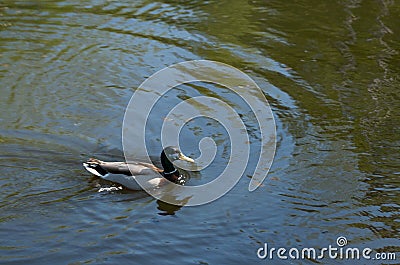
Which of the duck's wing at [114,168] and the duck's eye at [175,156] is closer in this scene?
the duck's wing at [114,168]

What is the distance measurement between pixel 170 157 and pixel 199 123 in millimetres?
1487

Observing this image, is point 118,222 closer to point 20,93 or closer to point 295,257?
point 295,257

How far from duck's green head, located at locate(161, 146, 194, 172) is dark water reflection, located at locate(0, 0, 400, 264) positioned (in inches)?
18.7

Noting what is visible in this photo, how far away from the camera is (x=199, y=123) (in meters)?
10.4

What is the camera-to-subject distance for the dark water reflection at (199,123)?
24.6 feet

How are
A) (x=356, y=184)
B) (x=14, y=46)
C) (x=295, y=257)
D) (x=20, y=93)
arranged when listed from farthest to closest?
(x=14, y=46) → (x=20, y=93) → (x=356, y=184) → (x=295, y=257)

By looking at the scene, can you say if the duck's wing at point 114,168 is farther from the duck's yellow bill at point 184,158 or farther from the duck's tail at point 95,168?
the duck's yellow bill at point 184,158

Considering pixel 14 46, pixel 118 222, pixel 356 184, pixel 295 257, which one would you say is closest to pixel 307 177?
pixel 356 184

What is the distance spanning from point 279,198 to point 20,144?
3.28 meters

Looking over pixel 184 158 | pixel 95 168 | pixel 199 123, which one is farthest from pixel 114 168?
pixel 199 123

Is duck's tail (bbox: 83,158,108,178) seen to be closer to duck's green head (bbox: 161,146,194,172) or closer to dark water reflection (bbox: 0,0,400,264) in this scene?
dark water reflection (bbox: 0,0,400,264)

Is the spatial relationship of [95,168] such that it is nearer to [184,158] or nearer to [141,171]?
[141,171]

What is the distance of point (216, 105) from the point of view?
434 inches

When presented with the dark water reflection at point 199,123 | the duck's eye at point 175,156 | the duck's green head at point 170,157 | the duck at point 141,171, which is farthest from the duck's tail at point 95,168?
the duck's eye at point 175,156
